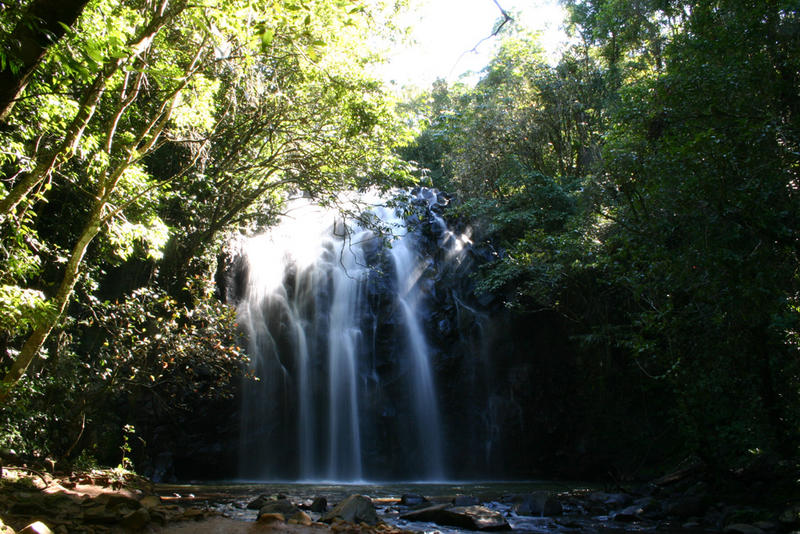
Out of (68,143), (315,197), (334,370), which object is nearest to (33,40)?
(68,143)

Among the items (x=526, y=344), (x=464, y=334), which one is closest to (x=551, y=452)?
(x=526, y=344)

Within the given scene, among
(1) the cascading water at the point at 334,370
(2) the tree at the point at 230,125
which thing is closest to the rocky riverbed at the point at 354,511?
(2) the tree at the point at 230,125

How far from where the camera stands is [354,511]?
669 cm

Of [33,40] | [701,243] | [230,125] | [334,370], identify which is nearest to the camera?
[33,40]

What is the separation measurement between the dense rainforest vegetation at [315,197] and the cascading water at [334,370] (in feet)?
8.47

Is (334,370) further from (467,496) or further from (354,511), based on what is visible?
(354,511)

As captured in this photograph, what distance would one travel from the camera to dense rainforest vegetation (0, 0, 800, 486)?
6141mm

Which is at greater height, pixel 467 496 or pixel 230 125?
pixel 230 125

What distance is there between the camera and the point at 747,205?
6617mm

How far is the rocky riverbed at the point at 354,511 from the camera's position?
5.11 meters

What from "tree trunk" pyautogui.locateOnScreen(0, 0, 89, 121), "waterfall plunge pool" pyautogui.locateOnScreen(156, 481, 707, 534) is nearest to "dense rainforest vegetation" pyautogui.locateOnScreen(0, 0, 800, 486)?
"tree trunk" pyautogui.locateOnScreen(0, 0, 89, 121)

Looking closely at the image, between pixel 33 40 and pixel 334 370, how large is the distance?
14.2 meters

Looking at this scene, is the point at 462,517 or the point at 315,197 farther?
the point at 315,197

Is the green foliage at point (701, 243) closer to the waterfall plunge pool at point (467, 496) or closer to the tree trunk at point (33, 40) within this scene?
the waterfall plunge pool at point (467, 496)
